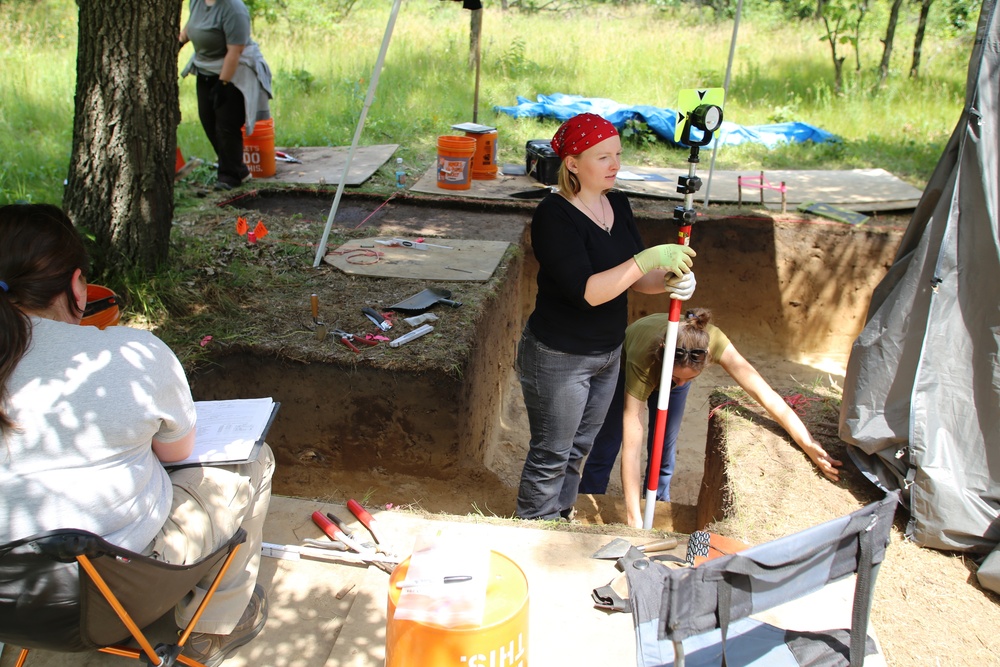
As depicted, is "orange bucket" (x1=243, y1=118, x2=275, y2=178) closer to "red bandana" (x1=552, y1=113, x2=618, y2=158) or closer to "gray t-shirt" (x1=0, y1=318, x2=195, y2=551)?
"red bandana" (x1=552, y1=113, x2=618, y2=158)

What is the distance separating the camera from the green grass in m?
7.93

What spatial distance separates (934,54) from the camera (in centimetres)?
1202

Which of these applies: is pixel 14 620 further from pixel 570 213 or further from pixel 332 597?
pixel 570 213

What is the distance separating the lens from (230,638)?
2.26m

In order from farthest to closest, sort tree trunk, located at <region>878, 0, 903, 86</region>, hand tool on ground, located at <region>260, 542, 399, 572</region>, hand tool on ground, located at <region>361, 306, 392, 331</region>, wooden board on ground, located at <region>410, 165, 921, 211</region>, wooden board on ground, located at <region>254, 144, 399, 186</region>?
tree trunk, located at <region>878, 0, 903, 86</region> → wooden board on ground, located at <region>254, 144, 399, 186</region> → wooden board on ground, located at <region>410, 165, 921, 211</region> → hand tool on ground, located at <region>361, 306, 392, 331</region> → hand tool on ground, located at <region>260, 542, 399, 572</region>

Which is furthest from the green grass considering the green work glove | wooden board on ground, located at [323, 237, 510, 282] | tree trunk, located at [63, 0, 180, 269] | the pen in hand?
the pen in hand

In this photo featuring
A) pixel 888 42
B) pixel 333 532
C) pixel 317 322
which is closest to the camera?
pixel 333 532

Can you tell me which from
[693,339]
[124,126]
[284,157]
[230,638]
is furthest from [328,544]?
[284,157]

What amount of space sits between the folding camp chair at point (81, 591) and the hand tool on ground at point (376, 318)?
7.59 ft

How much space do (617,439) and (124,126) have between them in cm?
304

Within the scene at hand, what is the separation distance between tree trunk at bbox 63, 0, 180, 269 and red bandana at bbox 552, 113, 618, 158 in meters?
2.41

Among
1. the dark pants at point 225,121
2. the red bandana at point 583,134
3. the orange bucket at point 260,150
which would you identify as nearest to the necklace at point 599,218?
the red bandana at point 583,134

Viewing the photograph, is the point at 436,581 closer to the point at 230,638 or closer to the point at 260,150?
the point at 230,638

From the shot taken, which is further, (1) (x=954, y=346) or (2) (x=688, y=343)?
(2) (x=688, y=343)
